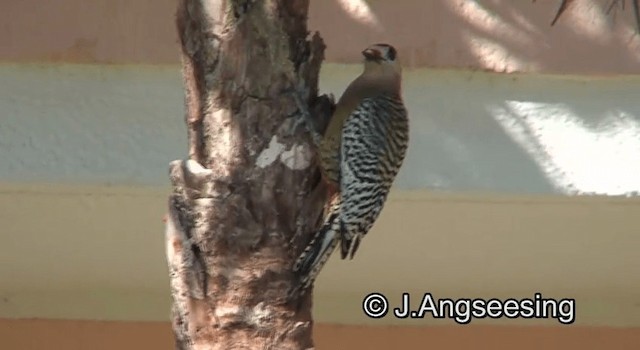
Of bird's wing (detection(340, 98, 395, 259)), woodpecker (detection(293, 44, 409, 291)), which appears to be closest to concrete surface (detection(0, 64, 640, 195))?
woodpecker (detection(293, 44, 409, 291))

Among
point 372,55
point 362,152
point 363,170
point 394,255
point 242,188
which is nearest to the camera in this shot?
point 242,188

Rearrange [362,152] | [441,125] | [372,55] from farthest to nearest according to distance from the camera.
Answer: [441,125]
[372,55]
[362,152]

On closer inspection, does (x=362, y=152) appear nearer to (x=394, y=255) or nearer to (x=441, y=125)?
(x=441, y=125)

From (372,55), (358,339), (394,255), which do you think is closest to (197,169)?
(372,55)

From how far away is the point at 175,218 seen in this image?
10.8 feet

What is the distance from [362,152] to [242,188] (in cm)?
102

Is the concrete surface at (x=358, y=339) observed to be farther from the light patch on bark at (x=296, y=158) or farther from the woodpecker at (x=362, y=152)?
the light patch on bark at (x=296, y=158)

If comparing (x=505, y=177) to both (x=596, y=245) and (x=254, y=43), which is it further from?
(x=254, y=43)

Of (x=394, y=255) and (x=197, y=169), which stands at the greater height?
(x=394, y=255)

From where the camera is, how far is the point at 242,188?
324cm

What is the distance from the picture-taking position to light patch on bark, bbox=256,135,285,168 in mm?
3248

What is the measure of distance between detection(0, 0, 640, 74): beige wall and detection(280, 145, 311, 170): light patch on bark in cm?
151

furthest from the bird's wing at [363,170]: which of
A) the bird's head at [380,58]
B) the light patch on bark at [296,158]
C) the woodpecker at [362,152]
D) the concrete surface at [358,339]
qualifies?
the concrete surface at [358,339]

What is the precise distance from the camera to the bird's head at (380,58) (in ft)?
14.2
